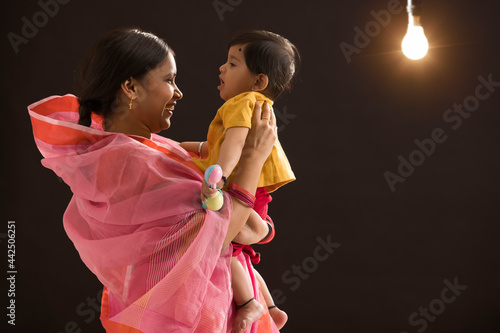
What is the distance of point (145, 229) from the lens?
1.44 meters

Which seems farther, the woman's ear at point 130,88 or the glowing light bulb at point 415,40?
the glowing light bulb at point 415,40

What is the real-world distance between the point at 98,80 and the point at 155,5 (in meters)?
1.99

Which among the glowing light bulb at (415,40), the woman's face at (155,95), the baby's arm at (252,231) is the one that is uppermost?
the glowing light bulb at (415,40)

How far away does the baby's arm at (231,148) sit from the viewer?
4.74 feet

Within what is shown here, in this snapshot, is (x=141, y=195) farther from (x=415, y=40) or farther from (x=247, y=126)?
(x=415, y=40)

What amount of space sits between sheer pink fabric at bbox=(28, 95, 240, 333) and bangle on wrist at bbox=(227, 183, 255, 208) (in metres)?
0.04

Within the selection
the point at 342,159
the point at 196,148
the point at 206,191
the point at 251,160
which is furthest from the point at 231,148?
the point at 342,159

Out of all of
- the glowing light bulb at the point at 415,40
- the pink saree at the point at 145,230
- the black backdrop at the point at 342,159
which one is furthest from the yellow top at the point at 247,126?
the black backdrop at the point at 342,159

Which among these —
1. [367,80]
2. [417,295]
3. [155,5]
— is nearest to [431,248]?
[417,295]

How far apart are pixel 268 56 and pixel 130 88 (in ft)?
1.34

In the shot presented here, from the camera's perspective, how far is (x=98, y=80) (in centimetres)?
153

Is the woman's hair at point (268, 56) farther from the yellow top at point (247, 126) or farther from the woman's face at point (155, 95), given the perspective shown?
the woman's face at point (155, 95)

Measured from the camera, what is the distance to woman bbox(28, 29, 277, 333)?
139 centimetres

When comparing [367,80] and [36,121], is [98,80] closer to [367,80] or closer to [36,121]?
[36,121]
